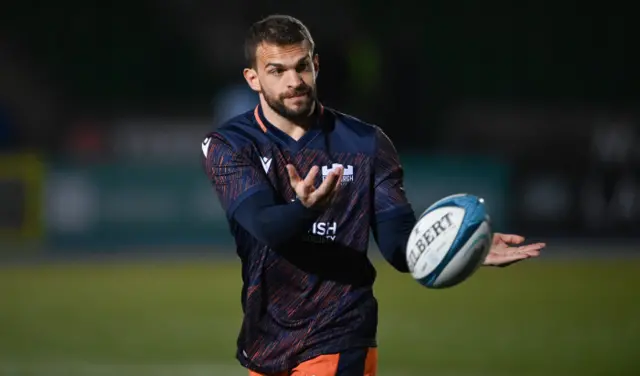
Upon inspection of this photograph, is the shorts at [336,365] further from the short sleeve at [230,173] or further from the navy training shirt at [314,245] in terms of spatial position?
the short sleeve at [230,173]

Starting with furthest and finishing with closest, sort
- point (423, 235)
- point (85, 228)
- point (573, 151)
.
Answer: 1. point (573, 151)
2. point (85, 228)
3. point (423, 235)

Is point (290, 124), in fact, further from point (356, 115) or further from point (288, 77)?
point (356, 115)

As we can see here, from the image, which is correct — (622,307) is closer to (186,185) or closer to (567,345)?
(567,345)

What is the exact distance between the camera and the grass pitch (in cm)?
920

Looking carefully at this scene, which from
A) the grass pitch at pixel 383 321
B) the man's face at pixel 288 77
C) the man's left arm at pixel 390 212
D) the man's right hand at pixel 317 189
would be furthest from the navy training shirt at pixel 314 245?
the grass pitch at pixel 383 321

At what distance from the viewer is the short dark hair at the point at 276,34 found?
467 cm

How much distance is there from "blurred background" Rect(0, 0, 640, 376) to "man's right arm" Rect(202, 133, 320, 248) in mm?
4355

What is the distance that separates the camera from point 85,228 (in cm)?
1658

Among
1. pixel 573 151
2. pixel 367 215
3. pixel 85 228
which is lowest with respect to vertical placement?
pixel 85 228

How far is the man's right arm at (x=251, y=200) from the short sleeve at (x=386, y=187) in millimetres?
344

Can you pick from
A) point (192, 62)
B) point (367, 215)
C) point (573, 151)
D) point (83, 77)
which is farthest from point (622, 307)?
point (83, 77)

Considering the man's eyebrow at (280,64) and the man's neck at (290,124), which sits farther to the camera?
the man's neck at (290,124)

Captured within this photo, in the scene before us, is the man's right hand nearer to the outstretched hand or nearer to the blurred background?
the outstretched hand

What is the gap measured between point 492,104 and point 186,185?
5.79 metres
